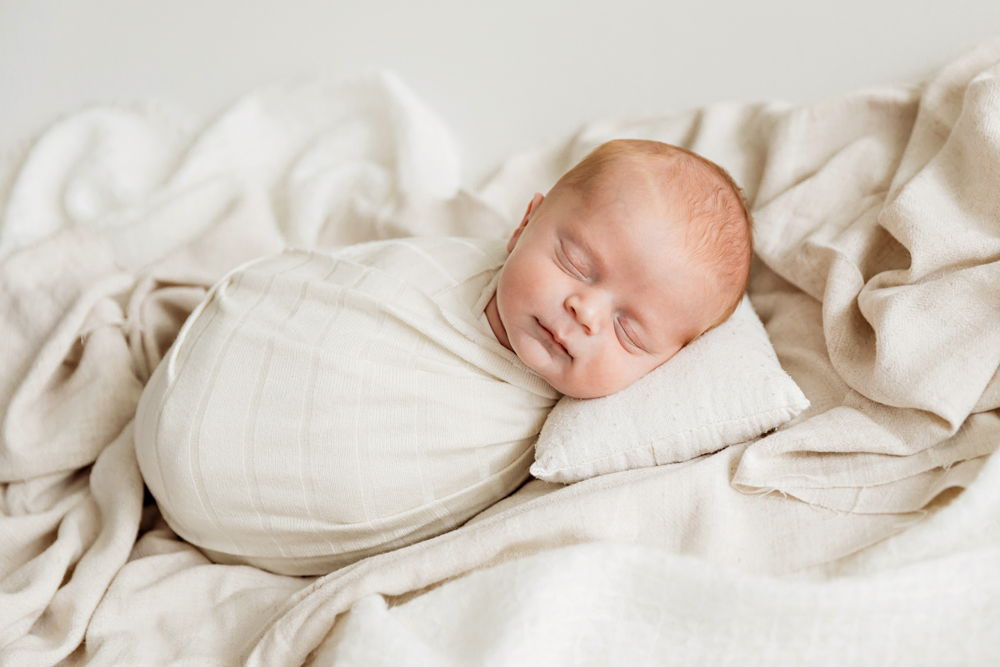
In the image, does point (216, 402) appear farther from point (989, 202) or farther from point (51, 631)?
point (989, 202)

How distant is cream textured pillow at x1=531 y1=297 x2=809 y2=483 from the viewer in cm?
95

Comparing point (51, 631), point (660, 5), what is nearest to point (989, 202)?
point (660, 5)

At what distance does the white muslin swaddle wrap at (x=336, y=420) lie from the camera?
39.3 inches

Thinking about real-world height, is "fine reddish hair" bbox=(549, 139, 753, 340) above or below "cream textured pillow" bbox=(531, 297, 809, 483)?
above

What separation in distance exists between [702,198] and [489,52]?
2.33 ft

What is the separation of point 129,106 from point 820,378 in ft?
4.76

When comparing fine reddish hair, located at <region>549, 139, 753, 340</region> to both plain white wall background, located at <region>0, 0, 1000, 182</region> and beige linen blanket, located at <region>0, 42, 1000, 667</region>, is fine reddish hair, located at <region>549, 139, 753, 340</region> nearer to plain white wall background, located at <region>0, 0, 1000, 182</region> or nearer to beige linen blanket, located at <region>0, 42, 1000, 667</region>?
beige linen blanket, located at <region>0, 42, 1000, 667</region>

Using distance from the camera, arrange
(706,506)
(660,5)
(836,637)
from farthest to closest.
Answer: (660,5), (706,506), (836,637)

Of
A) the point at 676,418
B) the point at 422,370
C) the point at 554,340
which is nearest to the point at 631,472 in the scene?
the point at 676,418

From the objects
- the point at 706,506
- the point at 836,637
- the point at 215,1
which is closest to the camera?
the point at 836,637

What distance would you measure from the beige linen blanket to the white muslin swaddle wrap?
75 mm

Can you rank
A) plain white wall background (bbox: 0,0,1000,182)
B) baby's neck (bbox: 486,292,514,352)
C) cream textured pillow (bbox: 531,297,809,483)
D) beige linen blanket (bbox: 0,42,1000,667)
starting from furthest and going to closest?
plain white wall background (bbox: 0,0,1000,182) < baby's neck (bbox: 486,292,514,352) < cream textured pillow (bbox: 531,297,809,483) < beige linen blanket (bbox: 0,42,1000,667)

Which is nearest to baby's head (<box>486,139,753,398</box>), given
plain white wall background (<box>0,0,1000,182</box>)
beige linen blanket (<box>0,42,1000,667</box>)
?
beige linen blanket (<box>0,42,1000,667</box>)

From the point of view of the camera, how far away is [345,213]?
1514 millimetres
